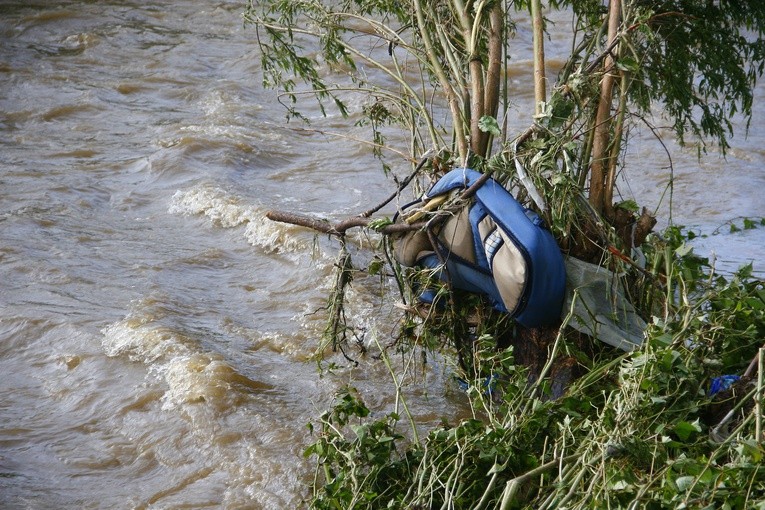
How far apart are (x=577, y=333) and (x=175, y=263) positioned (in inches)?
143

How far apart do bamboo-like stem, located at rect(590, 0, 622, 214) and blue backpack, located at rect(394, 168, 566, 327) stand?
1.14 ft

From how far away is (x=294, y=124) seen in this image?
986 centimetres

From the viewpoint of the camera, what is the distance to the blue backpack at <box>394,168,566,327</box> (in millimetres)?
3447

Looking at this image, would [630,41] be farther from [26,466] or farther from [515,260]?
[26,466]

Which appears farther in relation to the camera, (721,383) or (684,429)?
(721,383)

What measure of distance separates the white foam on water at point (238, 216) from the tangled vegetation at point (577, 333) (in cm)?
226

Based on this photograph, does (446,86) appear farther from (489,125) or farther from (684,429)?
(684,429)

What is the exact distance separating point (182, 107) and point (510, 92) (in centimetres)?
386

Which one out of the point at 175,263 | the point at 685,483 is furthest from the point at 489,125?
the point at 175,263

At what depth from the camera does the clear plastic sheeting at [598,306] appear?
11.7 ft

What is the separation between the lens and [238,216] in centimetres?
741

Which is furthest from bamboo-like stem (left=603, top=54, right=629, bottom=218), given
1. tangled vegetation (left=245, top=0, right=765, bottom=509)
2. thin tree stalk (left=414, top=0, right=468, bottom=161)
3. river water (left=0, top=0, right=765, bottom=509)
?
river water (left=0, top=0, right=765, bottom=509)

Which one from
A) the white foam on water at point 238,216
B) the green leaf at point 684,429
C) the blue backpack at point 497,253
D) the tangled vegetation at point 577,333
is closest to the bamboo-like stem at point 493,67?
the tangled vegetation at point 577,333

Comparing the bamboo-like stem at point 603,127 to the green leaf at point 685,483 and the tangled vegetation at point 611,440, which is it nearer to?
the tangled vegetation at point 611,440
